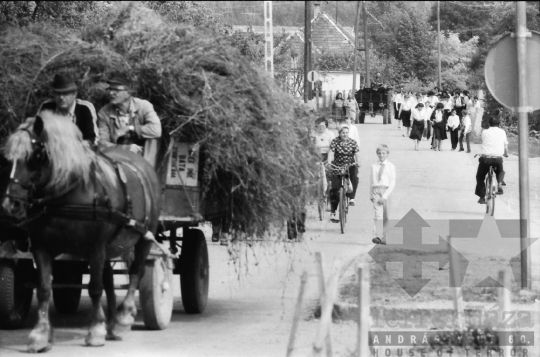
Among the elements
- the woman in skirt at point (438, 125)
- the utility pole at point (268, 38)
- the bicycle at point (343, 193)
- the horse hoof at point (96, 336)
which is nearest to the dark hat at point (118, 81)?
the horse hoof at point (96, 336)

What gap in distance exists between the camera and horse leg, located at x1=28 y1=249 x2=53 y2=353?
884 cm

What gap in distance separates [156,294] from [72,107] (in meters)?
1.86

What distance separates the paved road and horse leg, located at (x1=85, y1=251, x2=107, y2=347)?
0.33ft

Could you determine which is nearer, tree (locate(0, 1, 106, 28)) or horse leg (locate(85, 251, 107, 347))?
horse leg (locate(85, 251, 107, 347))

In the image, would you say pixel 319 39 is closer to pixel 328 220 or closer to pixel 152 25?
pixel 328 220

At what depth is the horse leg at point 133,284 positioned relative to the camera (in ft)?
31.5

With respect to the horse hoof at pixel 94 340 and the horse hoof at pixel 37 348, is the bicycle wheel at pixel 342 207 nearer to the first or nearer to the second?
the horse hoof at pixel 94 340

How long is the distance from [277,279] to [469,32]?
8651 cm

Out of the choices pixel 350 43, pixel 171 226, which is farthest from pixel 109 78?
pixel 350 43

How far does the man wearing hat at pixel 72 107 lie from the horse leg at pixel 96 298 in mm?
997

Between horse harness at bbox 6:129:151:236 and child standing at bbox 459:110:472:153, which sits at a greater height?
child standing at bbox 459:110:472:153

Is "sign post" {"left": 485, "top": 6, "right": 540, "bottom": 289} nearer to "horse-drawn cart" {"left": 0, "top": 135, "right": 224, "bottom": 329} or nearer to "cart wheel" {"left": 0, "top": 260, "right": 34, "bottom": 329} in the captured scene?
"horse-drawn cart" {"left": 0, "top": 135, "right": 224, "bottom": 329}

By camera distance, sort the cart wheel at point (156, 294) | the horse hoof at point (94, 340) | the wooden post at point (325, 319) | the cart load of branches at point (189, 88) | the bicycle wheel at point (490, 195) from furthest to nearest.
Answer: the bicycle wheel at point (490, 195) → the cart load of branches at point (189, 88) → the cart wheel at point (156, 294) → the horse hoof at point (94, 340) → the wooden post at point (325, 319)

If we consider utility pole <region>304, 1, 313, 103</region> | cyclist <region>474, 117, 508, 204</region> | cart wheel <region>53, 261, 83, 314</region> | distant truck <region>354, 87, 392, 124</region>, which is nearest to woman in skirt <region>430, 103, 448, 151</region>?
utility pole <region>304, 1, 313, 103</region>
